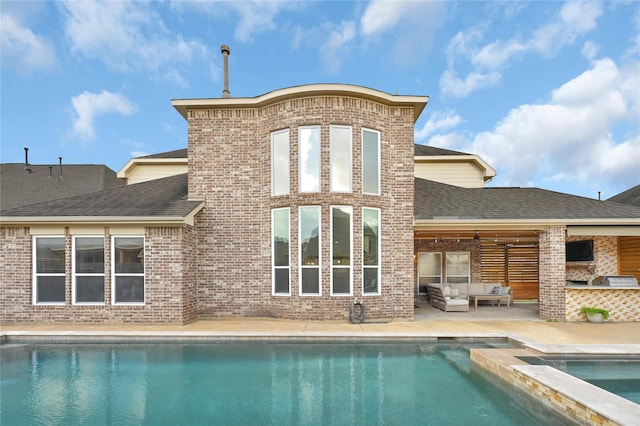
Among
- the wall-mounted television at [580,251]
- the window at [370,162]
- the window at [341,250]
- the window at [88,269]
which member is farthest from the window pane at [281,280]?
the wall-mounted television at [580,251]

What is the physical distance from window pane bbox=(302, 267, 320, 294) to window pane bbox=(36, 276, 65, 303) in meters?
6.71

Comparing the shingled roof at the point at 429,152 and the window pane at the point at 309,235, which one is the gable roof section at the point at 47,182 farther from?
the shingled roof at the point at 429,152

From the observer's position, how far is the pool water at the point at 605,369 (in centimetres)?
567

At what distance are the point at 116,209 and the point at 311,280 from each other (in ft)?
19.0

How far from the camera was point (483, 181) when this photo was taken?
16.3 meters

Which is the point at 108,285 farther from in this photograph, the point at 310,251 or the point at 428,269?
the point at 428,269

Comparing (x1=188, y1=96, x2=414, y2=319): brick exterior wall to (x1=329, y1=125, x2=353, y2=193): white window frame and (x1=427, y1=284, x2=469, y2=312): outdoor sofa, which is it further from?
(x1=427, y1=284, x2=469, y2=312): outdoor sofa

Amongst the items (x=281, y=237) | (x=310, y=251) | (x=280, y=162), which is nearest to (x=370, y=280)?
(x=310, y=251)

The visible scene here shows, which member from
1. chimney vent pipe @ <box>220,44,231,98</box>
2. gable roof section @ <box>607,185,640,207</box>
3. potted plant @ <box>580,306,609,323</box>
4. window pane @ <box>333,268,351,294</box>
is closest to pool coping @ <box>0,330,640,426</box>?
window pane @ <box>333,268,351,294</box>

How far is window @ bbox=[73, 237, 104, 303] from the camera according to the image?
1005 cm

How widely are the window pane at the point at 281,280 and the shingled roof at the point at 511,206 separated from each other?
418 centimetres

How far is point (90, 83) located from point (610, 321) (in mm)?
32127

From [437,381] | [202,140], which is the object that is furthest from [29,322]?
[437,381]

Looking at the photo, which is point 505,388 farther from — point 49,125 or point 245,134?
point 49,125
